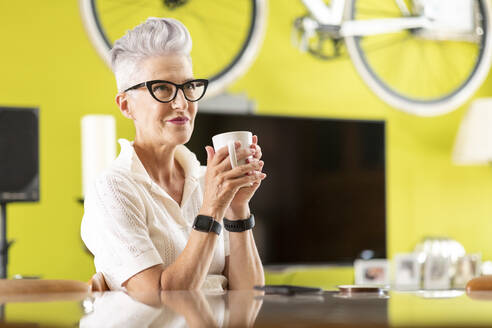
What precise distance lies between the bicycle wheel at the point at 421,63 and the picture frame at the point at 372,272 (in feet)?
2.75

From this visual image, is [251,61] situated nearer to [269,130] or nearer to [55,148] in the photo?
[269,130]

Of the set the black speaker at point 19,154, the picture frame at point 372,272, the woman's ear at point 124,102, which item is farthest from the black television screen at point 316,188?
the woman's ear at point 124,102

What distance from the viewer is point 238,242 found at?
1673mm

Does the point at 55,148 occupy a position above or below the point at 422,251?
above

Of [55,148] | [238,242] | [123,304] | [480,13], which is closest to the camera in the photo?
[123,304]

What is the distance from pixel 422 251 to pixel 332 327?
340 cm

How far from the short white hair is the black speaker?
113 cm

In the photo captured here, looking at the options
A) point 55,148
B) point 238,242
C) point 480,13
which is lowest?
point 238,242

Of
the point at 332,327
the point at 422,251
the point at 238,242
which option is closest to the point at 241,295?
the point at 332,327

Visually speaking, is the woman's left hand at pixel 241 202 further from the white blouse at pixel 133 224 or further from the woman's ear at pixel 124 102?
the woman's ear at pixel 124 102

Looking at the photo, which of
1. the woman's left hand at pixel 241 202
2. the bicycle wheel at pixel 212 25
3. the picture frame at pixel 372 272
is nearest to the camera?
the woman's left hand at pixel 241 202

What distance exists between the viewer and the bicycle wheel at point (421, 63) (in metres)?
4.05

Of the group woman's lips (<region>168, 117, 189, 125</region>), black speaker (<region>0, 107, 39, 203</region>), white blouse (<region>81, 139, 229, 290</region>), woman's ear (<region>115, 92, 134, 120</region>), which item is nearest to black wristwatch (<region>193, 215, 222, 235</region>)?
white blouse (<region>81, 139, 229, 290</region>)

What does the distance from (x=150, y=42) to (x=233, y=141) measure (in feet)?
1.27
